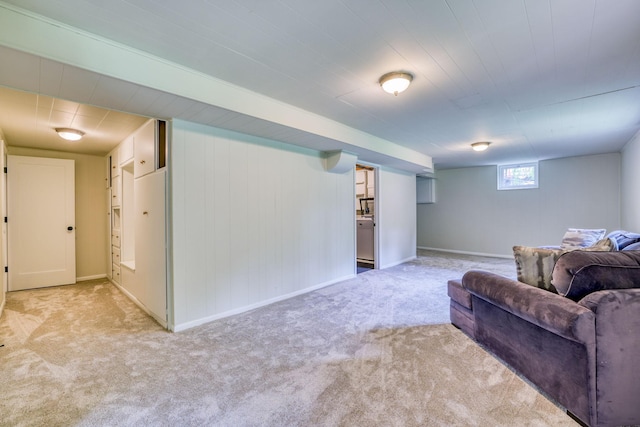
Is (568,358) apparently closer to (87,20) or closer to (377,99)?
(377,99)

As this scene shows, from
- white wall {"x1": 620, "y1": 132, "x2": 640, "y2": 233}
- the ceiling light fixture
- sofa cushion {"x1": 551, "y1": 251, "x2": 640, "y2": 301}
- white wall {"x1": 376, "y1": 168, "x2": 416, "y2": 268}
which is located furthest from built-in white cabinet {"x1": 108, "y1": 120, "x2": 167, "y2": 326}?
white wall {"x1": 620, "y1": 132, "x2": 640, "y2": 233}

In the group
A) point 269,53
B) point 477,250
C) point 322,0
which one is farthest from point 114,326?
point 477,250

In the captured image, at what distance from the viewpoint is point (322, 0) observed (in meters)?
1.62

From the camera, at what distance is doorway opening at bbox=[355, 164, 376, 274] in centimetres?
616

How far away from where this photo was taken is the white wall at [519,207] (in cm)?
609

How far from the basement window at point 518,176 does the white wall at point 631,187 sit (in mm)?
1526

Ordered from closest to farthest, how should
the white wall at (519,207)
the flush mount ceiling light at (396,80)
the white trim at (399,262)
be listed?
the flush mount ceiling light at (396,80), the white trim at (399,262), the white wall at (519,207)

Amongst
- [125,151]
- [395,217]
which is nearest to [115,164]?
[125,151]

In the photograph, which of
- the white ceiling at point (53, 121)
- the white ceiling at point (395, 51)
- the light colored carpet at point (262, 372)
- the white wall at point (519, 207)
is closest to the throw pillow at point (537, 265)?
the light colored carpet at point (262, 372)

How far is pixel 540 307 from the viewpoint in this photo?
174 centimetres

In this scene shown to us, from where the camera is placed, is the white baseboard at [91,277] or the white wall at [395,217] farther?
the white wall at [395,217]

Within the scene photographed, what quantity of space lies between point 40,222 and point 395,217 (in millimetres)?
6494

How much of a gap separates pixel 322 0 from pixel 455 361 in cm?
268

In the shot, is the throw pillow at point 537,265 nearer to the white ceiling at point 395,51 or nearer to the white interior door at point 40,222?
the white ceiling at point 395,51
